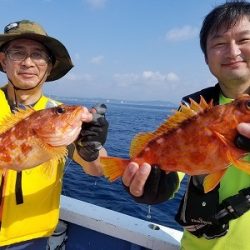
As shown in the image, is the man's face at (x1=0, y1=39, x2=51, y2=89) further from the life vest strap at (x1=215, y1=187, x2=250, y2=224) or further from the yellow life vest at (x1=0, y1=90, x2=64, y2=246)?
the life vest strap at (x1=215, y1=187, x2=250, y2=224)

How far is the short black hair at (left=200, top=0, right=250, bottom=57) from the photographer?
10.8ft

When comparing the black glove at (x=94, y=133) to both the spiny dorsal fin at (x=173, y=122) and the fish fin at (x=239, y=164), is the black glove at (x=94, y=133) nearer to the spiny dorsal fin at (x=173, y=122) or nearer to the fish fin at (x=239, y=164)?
the spiny dorsal fin at (x=173, y=122)

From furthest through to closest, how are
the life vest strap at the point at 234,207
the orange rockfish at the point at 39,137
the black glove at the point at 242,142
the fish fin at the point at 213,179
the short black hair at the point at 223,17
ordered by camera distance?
the orange rockfish at the point at 39,137, the short black hair at the point at 223,17, the life vest strap at the point at 234,207, the fish fin at the point at 213,179, the black glove at the point at 242,142

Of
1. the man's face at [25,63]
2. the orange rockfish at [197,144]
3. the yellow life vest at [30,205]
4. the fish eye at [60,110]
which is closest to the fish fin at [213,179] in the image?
the orange rockfish at [197,144]

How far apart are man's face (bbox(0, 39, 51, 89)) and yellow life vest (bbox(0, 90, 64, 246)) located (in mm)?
444

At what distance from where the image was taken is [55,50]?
4555 millimetres

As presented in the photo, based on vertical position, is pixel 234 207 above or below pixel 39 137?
below

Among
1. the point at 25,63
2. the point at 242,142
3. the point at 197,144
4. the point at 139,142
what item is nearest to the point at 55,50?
the point at 25,63

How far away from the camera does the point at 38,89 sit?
4.42 meters

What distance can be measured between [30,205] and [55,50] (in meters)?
2.13

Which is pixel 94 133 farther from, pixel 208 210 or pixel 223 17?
pixel 223 17

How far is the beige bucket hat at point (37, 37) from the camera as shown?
4.14 metres

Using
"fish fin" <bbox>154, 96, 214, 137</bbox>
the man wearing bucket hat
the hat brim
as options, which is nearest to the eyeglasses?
the man wearing bucket hat

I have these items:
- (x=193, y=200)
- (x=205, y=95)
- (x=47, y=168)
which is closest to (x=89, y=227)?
(x=47, y=168)
